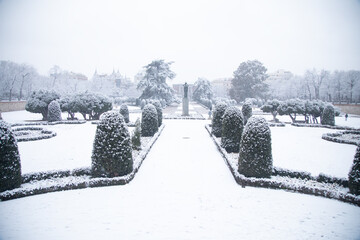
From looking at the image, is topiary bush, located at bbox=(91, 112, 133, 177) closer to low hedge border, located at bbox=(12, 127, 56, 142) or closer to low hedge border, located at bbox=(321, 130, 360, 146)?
low hedge border, located at bbox=(12, 127, 56, 142)

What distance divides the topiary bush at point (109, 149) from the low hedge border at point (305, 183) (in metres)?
3.18

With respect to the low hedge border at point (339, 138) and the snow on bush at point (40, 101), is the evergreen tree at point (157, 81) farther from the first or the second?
the low hedge border at point (339, 138)

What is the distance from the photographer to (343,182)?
5844mm

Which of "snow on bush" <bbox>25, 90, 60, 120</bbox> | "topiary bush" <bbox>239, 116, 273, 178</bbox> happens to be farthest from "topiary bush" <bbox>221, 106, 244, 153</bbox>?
"snow on bush" <bbox>25, 90, 60, 120</bbox>

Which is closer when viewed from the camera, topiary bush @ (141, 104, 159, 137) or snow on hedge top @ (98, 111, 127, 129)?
snow on hedge top @ (98, 111, 127, 129)

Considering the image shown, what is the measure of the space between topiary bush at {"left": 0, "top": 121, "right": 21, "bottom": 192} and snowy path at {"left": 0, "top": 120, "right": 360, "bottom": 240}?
0.50 meters

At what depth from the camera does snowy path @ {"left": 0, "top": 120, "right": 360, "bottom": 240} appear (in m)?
3.83

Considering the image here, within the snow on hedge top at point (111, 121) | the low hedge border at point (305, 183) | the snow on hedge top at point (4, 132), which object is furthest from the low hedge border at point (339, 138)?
the snow on hedge top at point (4, 132)

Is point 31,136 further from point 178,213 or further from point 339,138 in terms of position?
point 339,138

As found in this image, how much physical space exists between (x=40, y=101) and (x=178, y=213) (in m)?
19.5

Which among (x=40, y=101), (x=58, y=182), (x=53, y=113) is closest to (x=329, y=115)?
(x=58, y=182)

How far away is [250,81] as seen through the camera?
185 feet

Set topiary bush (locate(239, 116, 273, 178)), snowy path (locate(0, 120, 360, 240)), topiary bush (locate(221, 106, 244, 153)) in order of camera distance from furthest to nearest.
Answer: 1. topiary bush (locate(221, 106, 244, 153))
2. topiary bush (locate(239, 116, 273, 178))
3. snowy path (locate(0, 120, 360, 240))

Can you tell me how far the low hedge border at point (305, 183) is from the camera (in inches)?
202
